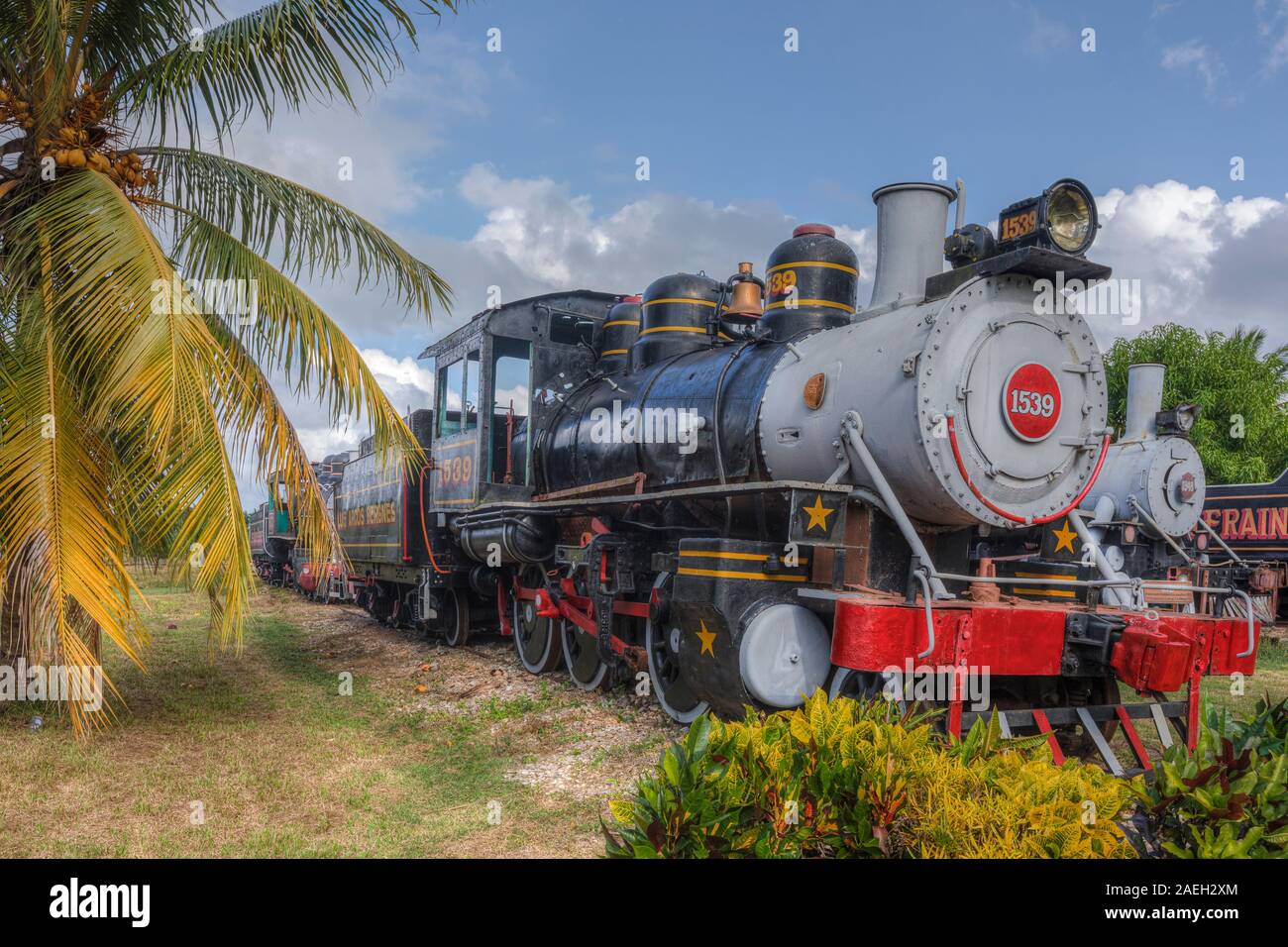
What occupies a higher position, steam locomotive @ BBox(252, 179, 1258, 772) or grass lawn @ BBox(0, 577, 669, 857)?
steam locomotive @ BBox(252, 179, 1258, 772)

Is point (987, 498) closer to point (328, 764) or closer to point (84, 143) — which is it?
point (328, 764)

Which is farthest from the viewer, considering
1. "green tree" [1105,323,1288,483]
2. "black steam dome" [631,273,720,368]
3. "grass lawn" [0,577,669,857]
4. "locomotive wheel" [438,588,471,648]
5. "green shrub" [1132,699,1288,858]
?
"green tree" [1105,323,1288,483]

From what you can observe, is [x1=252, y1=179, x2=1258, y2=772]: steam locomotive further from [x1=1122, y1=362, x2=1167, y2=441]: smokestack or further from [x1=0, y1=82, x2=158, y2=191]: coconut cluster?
[x1=1122, y1=362, x2=1167, y2=441]: smokestack

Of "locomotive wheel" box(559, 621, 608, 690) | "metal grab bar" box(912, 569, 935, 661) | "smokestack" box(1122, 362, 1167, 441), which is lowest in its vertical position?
"locomotive wheel" box(559, 621, 608, 690)

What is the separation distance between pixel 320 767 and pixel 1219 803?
185 inches

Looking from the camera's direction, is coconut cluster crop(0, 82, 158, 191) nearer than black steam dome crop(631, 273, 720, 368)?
Yes

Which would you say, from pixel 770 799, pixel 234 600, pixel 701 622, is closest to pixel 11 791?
pixel 234 600

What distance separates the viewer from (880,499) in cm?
476

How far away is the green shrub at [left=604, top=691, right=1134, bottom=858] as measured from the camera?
2322 millimetres

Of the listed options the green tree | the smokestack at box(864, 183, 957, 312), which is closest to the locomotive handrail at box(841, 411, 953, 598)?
the smokestack at box(864, 183, 957, 312)

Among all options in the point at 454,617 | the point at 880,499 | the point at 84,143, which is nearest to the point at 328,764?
the point at 880,499

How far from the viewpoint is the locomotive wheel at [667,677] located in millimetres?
5969

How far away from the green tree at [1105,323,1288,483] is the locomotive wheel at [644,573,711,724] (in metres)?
20.4
